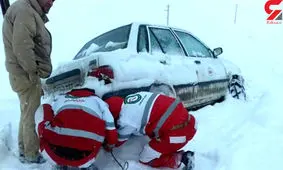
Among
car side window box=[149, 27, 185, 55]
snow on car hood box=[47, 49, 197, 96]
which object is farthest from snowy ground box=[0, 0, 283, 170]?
car side window box=[149, 27, 185, 55]

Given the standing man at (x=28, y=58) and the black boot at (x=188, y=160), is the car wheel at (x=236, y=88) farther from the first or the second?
the standing man at (x=28, y=58)

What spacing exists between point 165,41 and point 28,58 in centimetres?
238

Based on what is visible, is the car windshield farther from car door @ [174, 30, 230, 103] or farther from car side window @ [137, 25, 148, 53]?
car door @ [174, 30, 230, 103]

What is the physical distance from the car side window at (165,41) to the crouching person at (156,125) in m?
1.77

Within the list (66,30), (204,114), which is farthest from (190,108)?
(66,30)

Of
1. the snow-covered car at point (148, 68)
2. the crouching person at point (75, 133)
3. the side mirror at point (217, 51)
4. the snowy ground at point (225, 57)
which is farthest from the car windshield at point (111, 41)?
the side mirror at point (217, 51)

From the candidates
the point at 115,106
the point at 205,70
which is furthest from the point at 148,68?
the point at 205,70

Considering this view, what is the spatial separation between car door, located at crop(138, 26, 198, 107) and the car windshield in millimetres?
253

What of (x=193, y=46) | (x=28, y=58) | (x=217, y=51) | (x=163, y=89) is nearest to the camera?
(x=28, y=58)

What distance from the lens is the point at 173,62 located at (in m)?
5.10

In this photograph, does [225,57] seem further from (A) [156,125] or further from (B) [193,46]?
(A) [156,125]

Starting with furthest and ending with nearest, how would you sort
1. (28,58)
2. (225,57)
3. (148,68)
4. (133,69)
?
(225,57), (148,68), (133,69), (28,58)

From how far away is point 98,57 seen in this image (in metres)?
4.09

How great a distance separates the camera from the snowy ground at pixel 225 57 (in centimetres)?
347
